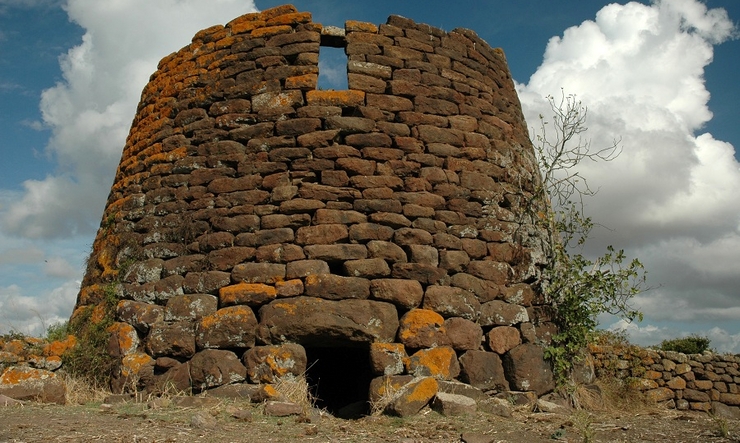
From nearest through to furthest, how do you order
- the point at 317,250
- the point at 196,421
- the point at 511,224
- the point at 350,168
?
1. the point at 196,421
2. the point at 317,250
3. the point at 350,168
4. the point at 511,224

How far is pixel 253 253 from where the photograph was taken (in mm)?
5684

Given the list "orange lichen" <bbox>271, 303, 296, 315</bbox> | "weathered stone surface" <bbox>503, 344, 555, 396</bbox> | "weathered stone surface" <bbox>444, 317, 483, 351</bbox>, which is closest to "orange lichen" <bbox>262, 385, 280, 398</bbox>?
"orange lichen" <bbox>271, 303, 296, 315</bbox>

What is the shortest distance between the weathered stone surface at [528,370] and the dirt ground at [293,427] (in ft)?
1.57

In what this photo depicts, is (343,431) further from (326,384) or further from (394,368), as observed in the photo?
(326,384)

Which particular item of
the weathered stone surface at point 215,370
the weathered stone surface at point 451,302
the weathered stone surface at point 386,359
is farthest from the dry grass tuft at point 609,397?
the weathered stone surface at point 215,370

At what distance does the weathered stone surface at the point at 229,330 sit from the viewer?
209 inches

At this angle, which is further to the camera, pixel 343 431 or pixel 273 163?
pixel 273 163

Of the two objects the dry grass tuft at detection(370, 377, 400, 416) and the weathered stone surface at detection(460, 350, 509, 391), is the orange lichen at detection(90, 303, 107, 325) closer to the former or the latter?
the dry grass tuft at detection(370, 377, 400, 416)

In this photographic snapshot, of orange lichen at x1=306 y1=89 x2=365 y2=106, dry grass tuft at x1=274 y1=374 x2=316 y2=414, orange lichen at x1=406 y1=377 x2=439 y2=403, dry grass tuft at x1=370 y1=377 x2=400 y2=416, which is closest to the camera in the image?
orange lichen at x1=406 y1=377 x2=439 y2=403

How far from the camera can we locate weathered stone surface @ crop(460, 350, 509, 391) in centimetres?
536

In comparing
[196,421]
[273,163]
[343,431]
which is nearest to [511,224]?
[273,163]

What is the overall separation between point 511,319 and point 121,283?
12.4 feet

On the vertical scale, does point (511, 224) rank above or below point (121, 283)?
above

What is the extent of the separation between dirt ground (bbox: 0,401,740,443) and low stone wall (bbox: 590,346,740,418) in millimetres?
2866
